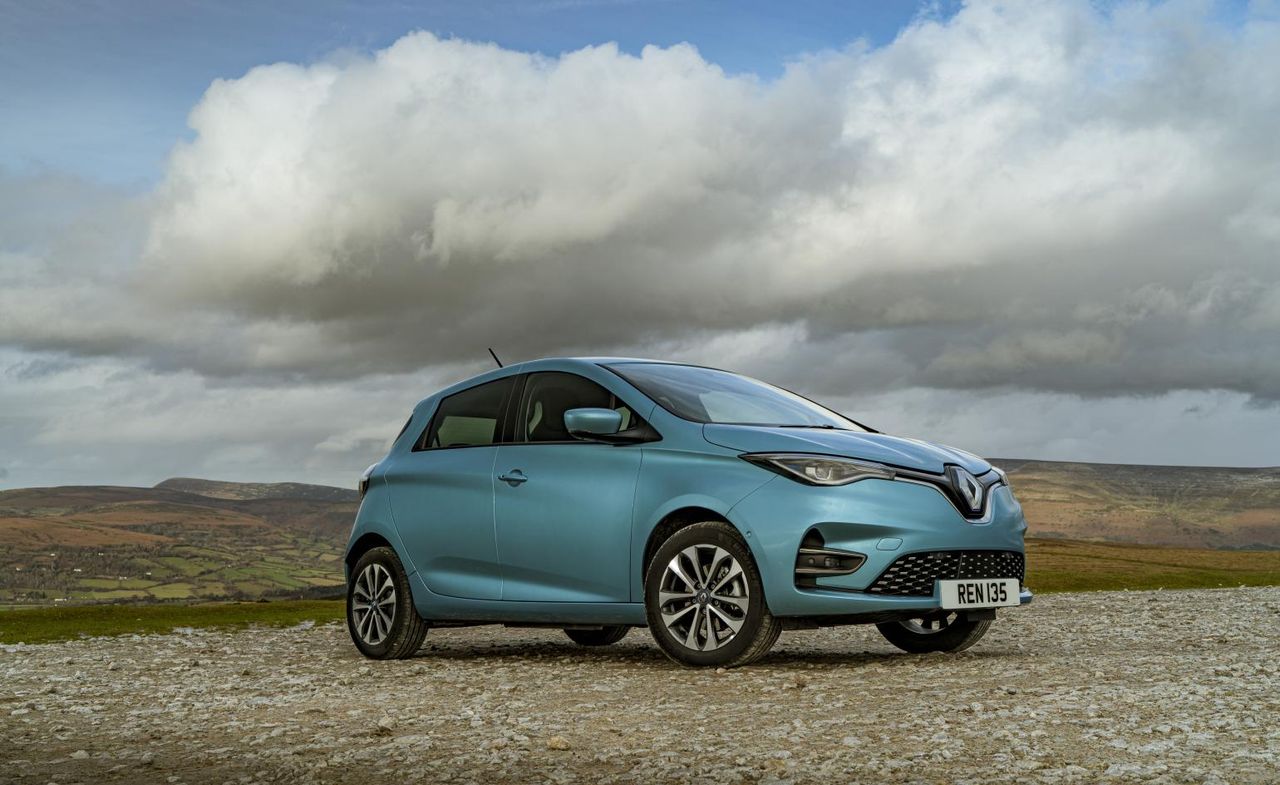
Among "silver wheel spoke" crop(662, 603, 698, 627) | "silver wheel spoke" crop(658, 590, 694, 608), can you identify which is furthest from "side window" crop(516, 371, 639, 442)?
"silver wheel spoke" crop(662, 603, 698, 627)

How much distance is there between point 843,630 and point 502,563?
186 inches

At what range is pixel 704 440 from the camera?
770 cm

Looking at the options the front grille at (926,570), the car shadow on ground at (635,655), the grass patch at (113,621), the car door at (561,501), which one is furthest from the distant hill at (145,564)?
the front grille at (926,570)

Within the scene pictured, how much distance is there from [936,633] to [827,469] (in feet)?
7.42

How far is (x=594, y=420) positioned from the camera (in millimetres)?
7824

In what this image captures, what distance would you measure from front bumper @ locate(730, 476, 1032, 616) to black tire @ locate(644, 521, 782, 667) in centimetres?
10

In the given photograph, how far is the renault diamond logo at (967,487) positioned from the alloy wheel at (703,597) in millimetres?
1416

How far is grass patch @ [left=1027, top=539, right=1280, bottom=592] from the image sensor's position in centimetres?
3441

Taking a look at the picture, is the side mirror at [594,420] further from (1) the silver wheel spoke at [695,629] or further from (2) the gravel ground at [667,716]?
(2) the gravel ground at [667,716]

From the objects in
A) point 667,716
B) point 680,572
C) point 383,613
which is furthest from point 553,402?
point 667,716

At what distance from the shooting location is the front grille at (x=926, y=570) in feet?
23.6

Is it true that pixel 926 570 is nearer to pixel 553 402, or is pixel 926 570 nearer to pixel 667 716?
pixel 667 716

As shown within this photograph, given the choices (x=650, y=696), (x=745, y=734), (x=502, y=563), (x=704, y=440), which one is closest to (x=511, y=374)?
(x=502, y=563)

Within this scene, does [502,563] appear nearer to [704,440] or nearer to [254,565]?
[704,440]
